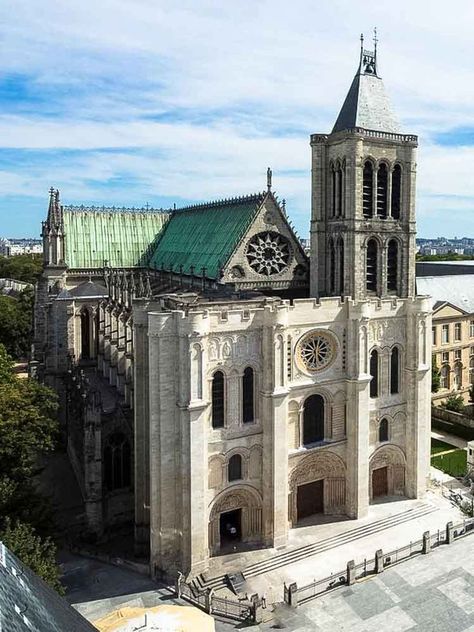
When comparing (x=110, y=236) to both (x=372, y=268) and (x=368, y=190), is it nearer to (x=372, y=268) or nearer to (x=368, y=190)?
(x=368, y=190)

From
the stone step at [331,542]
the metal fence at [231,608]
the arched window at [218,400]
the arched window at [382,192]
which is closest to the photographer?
the metal fence at [231,608]

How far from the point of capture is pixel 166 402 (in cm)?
3153

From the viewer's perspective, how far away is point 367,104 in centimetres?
3956

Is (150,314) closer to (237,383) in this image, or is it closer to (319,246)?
(237,383)

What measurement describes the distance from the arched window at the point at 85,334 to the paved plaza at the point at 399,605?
32.5 meters

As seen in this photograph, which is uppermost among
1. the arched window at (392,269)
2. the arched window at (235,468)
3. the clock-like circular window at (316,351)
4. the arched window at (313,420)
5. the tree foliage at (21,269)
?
the tree foliage at (21,269)

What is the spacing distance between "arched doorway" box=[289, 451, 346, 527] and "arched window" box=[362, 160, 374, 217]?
16509mm

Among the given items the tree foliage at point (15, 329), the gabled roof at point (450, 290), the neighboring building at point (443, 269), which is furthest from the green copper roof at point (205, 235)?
the neighboring building at point (443, 269)

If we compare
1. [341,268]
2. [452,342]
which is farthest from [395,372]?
[452,342]

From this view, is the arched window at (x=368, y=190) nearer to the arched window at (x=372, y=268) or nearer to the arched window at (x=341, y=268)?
the arched window at (x=372, y=268)

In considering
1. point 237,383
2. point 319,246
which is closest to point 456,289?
point 319,246

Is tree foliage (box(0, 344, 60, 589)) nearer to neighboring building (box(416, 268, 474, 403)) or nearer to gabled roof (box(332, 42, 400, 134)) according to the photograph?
gabled roof (box(332, 42, 400, 134))

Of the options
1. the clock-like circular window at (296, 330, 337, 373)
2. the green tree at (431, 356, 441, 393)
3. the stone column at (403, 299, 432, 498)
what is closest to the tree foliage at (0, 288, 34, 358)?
the green tree at (431, 356, 441, 393)

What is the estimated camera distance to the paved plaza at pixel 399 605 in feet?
90.1
